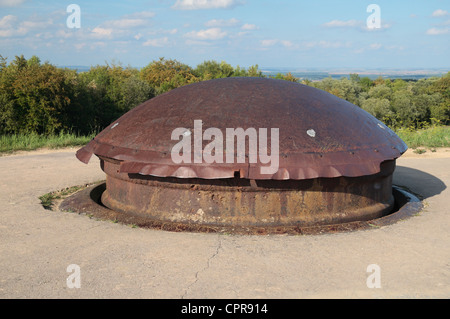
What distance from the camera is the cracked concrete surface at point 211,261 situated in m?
2.78

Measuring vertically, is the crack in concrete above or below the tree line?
below

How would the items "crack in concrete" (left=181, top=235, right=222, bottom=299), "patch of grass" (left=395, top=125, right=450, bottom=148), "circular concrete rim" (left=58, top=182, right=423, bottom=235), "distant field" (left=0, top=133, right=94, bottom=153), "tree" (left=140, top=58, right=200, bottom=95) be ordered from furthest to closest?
"tree" (left=140, top=58, right=200, bottom=95) < "patch of grass" (left=395, top=125, right=450, bottom=148) < "distant field" (left=0, top=133, right=94, bottom=153) < "circular concrete rim" (left=58, top=182, right=423, bottom=235) < "crack in concrete" (left=181, top=235, right=222, bottom=299)

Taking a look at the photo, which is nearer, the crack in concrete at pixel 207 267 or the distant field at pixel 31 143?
the crack in concrete at pixel 207 267

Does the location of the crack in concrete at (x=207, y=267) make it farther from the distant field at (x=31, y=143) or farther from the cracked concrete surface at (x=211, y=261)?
the distant field at (x=31, y=143)

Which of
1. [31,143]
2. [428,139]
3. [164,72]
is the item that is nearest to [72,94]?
[31,143]

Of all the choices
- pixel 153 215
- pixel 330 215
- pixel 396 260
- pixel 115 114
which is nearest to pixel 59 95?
pixel 115 114

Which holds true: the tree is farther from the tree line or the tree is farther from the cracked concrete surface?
the cracked concrete surface

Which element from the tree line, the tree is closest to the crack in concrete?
the tree line

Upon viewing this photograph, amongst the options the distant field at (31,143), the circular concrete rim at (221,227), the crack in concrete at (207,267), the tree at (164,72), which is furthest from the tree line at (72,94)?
the crack in concrete at (207,267)

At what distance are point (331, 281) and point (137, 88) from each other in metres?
17.5

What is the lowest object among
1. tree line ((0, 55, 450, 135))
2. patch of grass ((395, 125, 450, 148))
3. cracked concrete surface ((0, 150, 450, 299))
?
cracked concrete surface ((0, 150, 450, 299))

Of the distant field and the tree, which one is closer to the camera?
the distant field

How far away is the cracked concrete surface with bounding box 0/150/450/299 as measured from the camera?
278 centimetres

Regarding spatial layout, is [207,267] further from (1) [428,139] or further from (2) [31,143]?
(1) [428,139]
